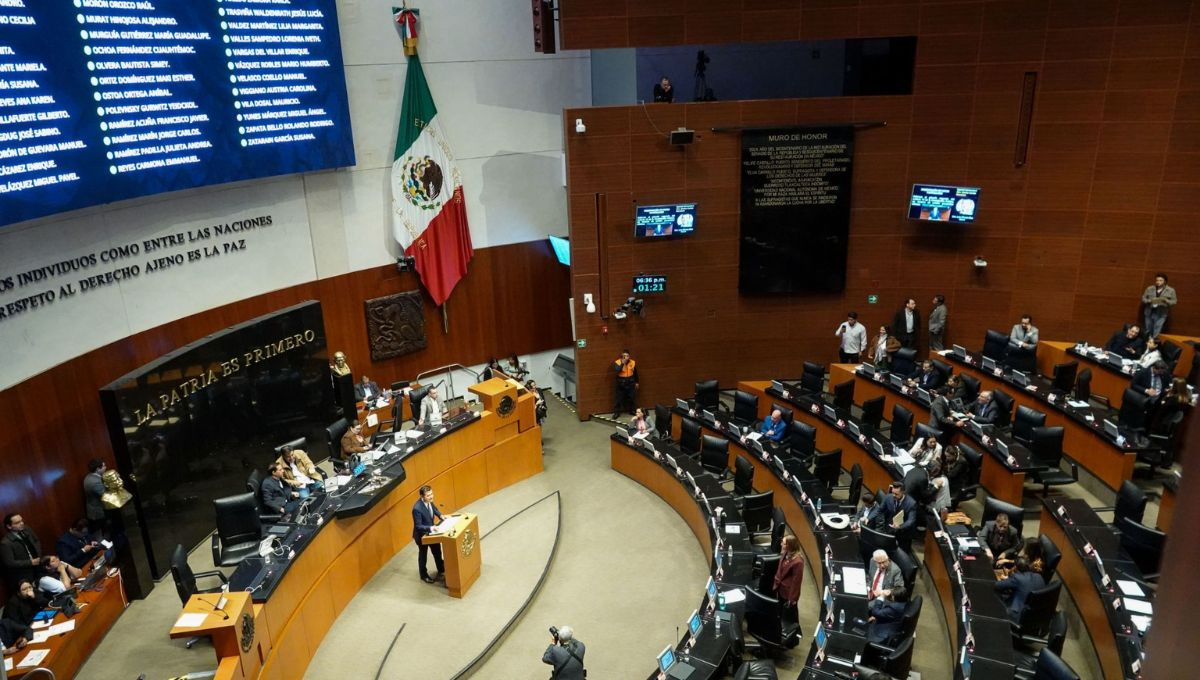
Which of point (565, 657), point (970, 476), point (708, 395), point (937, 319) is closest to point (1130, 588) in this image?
point (970, 476)

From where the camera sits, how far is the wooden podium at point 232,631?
715 centimetres

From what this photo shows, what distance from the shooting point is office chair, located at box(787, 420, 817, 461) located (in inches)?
447

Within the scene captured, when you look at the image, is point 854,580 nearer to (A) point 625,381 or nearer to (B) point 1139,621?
(B) point 1139,621

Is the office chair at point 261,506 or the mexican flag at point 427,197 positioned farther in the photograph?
the mexican flag at point 427,197

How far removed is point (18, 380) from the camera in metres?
9.12

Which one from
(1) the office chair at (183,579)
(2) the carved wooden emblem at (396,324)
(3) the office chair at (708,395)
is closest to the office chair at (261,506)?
(1) the office chair at (183,579)

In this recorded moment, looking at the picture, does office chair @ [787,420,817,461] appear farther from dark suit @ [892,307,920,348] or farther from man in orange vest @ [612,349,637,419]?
dark suit @ [892,307,920,348]

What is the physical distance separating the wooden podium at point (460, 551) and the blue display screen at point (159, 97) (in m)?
5.66

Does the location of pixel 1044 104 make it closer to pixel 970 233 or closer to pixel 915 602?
pixel 970 233

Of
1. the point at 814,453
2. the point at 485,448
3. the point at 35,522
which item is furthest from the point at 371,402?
the point at 814,453

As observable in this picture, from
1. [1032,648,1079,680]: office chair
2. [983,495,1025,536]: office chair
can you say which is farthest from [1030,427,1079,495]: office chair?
[1032,648,1079,680]: office chair

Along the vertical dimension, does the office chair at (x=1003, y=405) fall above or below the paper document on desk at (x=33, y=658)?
above

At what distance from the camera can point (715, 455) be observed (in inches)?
462

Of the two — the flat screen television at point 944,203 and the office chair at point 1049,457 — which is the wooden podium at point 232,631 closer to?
the office chair at point 1049,457
